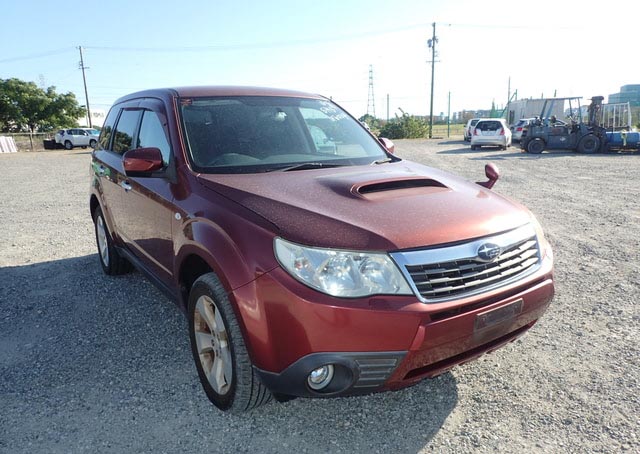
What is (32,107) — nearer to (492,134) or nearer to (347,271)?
(492,134)

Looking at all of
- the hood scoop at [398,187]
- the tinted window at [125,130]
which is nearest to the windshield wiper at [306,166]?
the hood scoop at [398,187]

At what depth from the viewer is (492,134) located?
22.7 metres

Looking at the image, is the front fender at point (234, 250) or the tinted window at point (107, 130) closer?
the front fender at point (234, 250)

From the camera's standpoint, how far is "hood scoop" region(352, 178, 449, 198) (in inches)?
104

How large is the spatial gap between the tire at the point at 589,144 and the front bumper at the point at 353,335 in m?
19.8

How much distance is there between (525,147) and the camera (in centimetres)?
2012

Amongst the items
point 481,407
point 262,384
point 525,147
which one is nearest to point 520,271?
point 481,407

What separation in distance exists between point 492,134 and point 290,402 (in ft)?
72.9

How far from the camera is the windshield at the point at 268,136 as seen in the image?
10.1 ft

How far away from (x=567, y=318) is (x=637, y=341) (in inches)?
19.4

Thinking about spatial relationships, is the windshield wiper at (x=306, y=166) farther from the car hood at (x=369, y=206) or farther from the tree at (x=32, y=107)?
the tree at (x=32, y=107)

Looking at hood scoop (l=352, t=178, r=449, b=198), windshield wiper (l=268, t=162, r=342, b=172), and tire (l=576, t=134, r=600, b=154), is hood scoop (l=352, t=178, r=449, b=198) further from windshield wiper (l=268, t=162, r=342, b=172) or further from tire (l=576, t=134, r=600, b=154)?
tire (l=576, t=134, r=600, b=154)

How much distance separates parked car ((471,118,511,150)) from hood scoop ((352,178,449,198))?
2128 cm

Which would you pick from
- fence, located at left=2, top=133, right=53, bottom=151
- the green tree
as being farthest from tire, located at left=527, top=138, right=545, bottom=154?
fence, located at left=2, top=133, right=53, bottom=151
